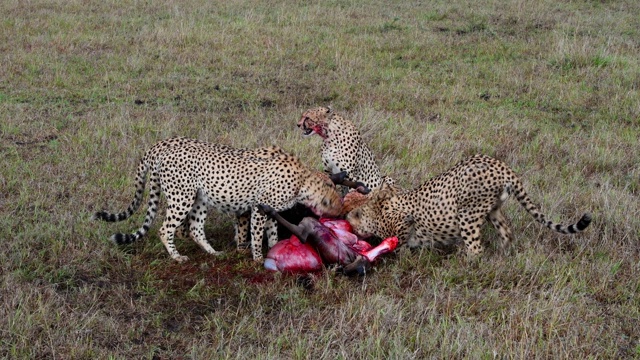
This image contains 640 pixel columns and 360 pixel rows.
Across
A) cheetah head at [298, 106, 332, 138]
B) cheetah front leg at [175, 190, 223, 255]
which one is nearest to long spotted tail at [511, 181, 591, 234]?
cheetah head at [298, 106, 332, 138]

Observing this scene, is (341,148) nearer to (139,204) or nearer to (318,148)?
(318,148)

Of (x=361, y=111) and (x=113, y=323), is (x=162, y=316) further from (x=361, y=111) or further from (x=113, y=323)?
(x=361, y=111)

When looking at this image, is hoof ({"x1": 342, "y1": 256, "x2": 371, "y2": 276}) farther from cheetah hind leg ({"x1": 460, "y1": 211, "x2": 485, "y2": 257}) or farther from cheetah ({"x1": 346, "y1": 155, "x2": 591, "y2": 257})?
cheetah hind leg ({"x1": 460, "y1": 211, "x2": 485, "y2": 257})

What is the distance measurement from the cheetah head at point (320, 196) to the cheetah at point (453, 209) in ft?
0.67

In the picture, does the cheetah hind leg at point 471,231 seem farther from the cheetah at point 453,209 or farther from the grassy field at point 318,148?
the grassy field at point 318,148

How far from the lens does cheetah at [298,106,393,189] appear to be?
271 inches

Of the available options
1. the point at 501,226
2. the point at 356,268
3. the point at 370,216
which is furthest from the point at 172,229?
the point at 501,226

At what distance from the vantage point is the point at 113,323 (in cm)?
463

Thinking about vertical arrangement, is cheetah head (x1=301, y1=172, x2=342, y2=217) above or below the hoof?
above

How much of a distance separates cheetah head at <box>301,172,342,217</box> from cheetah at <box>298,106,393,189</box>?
2.70 ft

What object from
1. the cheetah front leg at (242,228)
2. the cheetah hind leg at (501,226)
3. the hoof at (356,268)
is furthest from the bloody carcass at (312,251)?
the cheetah hind leg at (501,226)

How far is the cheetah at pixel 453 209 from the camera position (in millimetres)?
5645

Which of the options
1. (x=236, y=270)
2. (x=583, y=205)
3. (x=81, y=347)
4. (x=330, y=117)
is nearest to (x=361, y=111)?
(x=330, y=117)

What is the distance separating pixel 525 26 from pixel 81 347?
10393 mm
